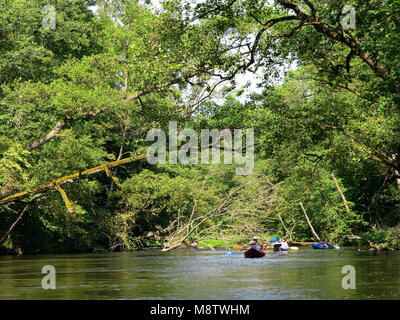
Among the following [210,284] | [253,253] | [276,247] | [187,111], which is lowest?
[276,247]

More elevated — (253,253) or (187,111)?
(187,111)

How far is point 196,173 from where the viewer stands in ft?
144

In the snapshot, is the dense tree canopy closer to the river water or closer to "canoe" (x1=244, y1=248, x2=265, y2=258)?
"canoe" (x1=244, y1=248, x2=265, y2=258)

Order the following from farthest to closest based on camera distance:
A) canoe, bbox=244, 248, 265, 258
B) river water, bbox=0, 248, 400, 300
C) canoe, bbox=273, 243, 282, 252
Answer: canoe, bbox=273, 243, 282, 252 < canoe, bbox=244, 248, 265, 258 < river water, bbox=0, 248, 400, 300

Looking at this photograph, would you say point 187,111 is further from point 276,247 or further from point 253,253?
point 276,247

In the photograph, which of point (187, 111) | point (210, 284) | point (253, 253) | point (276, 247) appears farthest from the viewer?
point (276, 247)

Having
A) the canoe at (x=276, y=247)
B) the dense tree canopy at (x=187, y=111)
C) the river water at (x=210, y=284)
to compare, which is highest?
the dense tree canopy at (x=187, y=111)

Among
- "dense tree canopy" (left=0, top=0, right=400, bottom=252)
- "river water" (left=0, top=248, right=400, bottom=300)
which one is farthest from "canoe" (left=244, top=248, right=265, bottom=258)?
"river water" (left=0, top=248, right=400, bottom=300)

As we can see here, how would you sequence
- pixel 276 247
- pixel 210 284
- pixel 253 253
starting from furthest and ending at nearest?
pixel 276 247 < pixel 253 253 < pixel 210 284

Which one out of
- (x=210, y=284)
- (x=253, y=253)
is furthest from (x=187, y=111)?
(x=210, y=284)

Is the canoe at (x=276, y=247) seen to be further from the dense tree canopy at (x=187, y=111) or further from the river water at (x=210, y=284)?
the river water at (x=210, y=284)

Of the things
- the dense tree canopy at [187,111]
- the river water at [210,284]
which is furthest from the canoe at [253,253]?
the river water at [210,284]
